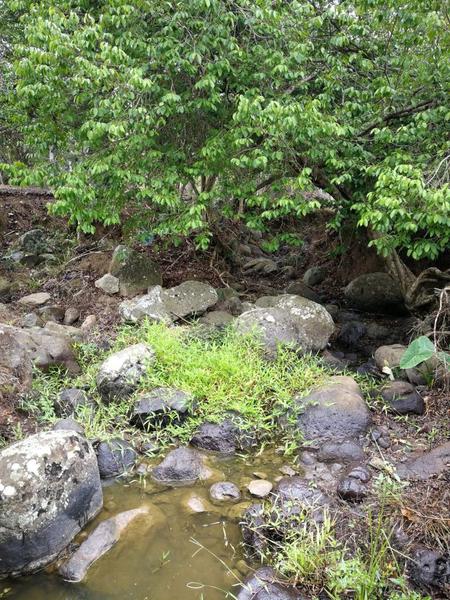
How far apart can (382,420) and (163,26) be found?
582 centimetres

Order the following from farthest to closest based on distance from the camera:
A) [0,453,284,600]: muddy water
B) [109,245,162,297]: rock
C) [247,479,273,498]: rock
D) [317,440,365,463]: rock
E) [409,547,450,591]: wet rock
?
[109,245,162,297]: rock < [317,440,365,463]: rock < [247,479,273,498]: rock < [0,453,284,600]: muddy water < [409,547,450,591]: wet rock

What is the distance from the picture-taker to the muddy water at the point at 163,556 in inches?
123

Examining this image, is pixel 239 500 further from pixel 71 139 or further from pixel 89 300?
pixel 71 139

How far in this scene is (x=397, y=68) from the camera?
6.62m

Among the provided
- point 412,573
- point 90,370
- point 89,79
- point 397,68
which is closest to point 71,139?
point 89,79

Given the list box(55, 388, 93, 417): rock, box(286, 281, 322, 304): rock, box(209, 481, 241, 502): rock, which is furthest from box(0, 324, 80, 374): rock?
box(286, 281, 322, 304): rock

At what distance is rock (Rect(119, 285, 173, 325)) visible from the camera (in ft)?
23.8

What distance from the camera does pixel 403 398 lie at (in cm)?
533

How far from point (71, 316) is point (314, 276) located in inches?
216

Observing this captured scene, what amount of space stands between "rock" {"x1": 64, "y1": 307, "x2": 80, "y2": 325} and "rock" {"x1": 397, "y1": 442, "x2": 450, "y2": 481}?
5.70 meters

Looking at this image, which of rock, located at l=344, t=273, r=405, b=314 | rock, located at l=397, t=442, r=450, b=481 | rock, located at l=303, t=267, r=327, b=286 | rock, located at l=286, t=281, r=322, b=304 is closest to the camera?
rock, located at l=397, t=442, r=450, b=481

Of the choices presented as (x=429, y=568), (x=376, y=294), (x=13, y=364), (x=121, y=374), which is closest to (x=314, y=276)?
(x=376, y=294)

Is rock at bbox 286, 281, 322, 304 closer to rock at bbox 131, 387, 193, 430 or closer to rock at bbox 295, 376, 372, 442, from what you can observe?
rock at bbox 295, 376, 372, 442

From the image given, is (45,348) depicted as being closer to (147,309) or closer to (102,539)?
(147,309)
